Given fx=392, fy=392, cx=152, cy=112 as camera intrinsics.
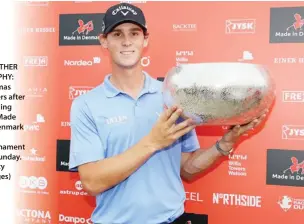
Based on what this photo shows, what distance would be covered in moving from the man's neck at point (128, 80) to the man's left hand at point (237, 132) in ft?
1.17

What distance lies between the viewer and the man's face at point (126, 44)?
4.38 ft

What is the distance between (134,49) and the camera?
134 cm

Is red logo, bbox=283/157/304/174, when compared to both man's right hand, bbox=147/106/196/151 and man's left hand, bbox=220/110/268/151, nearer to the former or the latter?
man's left hand, bbox=220/110/268/151

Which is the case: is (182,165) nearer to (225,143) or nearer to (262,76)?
(225,143)

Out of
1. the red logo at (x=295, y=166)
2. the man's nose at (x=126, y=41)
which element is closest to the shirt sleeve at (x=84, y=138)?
the man's nose at (x=126, y=41)

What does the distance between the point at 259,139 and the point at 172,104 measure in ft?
2.27

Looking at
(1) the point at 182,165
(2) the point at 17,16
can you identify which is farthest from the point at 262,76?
(2) the point at 17,16

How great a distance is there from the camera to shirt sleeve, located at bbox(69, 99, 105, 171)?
1316mm

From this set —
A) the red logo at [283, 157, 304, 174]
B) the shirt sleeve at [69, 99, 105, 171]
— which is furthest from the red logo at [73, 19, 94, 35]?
the red logo at [283, 157, 304, 174]

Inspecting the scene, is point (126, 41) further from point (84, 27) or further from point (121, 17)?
point (84, 27)

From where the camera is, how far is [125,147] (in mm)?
1343

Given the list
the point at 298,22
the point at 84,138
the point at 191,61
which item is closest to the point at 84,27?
the point at 191,61

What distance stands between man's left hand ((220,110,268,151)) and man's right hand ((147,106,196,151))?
8.1 inches

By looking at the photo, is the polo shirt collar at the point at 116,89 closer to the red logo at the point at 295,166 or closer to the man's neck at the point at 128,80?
the man's neck at the point at 128,80
